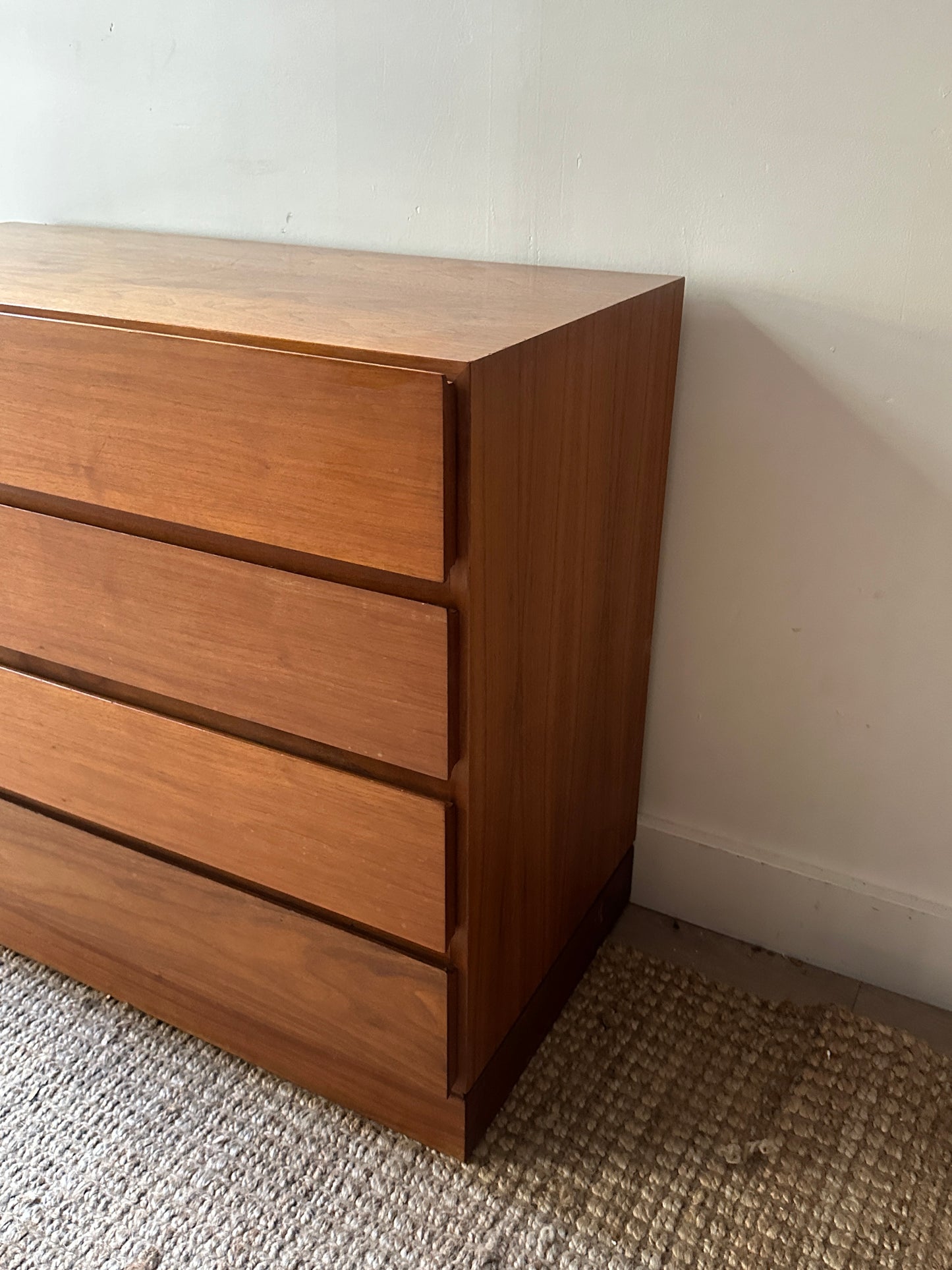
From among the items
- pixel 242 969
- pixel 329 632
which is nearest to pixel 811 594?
pixel 329 632

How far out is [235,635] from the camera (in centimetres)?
94

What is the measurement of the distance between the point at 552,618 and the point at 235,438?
0.33 m

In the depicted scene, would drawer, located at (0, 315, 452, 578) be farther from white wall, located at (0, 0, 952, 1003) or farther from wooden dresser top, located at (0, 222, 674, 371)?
white wall, located at (0, 0, 952, 1003)

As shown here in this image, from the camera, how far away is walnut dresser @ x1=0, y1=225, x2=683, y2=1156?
0.83 m

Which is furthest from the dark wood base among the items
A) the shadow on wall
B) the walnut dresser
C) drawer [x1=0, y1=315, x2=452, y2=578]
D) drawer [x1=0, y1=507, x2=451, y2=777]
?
drawer [x1=0, y1=315, x2=452, y2=578]

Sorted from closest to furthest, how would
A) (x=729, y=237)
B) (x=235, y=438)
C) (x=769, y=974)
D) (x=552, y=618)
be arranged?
(x=235, y=438) < (x=552, y=618) < (x=729, y=237) < (x=769, y=974)

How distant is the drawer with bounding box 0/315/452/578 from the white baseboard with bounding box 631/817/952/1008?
73 centimetres

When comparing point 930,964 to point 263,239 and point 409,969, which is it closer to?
point 409,969

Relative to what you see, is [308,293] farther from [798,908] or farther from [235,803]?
[798,908]

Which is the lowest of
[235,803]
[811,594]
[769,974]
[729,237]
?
[769,974]

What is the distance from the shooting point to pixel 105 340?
885 millimetres

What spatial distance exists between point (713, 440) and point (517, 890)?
53cm

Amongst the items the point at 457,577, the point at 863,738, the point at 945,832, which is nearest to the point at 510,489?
the point at 457,577

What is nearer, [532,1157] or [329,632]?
[329,632]
